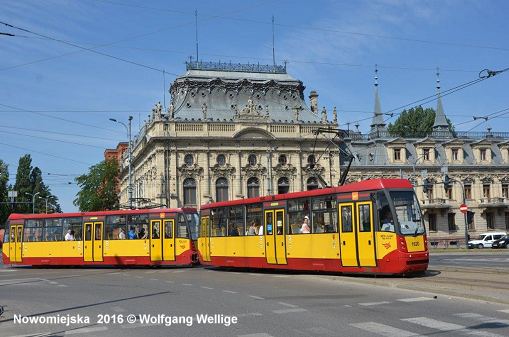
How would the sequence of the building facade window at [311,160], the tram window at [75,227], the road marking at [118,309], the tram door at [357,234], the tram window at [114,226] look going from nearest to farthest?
1. the road marking at [118,309]
2. the tram door at [357,234]
3. the tram window at [114,226]
4. the tram window at [75,227]
5. the building facade window at [311,160]

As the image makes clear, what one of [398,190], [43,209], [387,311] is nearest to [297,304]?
[387,311]

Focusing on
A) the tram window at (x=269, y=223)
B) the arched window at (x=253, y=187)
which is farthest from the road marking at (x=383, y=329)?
the arched window at (x=253, y=187)

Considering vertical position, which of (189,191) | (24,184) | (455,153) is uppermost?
(24,184)

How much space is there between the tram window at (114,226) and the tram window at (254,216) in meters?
7.84

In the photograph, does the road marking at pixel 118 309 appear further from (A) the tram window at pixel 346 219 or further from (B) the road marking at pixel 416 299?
(A) the tram window at pixel 346 219

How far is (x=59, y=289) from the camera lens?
752 inches

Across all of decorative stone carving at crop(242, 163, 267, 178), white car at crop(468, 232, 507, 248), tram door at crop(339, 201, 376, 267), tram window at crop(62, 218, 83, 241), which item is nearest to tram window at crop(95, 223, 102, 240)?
tram window at crop(62, 218, 83, 241)

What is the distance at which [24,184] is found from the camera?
101m

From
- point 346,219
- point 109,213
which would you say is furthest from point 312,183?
point 346,219

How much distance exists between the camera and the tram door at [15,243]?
33156 millimetres

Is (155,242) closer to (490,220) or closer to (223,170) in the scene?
(223,170)

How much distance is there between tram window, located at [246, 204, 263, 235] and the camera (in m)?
24.2

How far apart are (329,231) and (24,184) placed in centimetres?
8951

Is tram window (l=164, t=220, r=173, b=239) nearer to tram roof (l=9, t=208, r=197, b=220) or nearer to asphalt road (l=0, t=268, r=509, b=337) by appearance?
tram roof (l=9, t=208, r=197, b=220)
